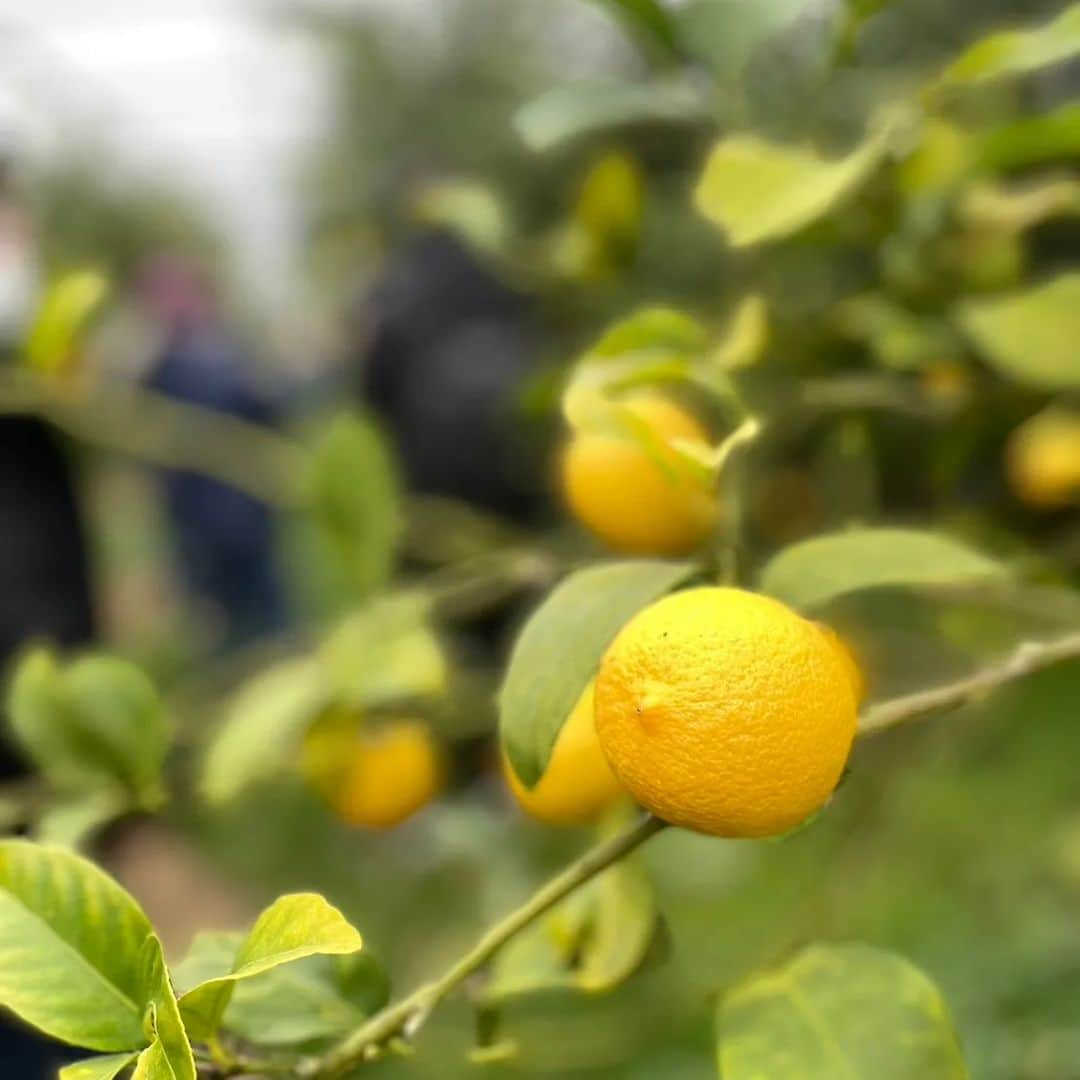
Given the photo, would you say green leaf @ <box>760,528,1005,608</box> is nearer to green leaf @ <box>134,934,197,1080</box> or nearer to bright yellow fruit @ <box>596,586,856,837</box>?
bright yellow fruit @ <box>596,586,856,837</box>

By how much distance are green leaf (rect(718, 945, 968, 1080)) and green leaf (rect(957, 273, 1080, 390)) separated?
0.59ft

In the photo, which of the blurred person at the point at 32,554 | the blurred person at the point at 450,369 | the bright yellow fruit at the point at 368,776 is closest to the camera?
the bright yellow fruit at the point at 368,776

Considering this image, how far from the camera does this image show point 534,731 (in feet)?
0.81

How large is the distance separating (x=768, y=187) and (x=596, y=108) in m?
0.07

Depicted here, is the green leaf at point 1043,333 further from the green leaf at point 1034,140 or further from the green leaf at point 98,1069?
the green leaf at point 98,1069

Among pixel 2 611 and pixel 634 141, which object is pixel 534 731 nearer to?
pixel 2 611

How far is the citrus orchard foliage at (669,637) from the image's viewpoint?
24cm

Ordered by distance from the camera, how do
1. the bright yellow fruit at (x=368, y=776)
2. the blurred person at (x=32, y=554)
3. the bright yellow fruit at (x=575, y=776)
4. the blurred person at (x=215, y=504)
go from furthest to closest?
the blurred person at (x=215, y=504) → the blurred person at (x=32, y=554) → the bright yellow fruit at (x=368, y=776) → the bright yellow fruit at (x=575, y=776)

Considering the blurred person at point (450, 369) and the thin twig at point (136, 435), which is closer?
the thin twig at point (136, 435)

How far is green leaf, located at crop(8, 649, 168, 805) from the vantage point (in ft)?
1.28

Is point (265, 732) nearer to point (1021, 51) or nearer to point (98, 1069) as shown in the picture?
point (98, 1069)

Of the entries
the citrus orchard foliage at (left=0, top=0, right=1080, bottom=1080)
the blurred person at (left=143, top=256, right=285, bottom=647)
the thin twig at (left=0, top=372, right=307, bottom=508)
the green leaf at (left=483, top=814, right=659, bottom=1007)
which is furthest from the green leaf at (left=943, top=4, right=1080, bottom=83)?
the blurred person at (left=143, top=256, right=285, bottom=647)

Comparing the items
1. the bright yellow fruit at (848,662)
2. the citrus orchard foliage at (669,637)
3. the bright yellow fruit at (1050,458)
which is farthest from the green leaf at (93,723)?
the bright yellow fruit at (1050,458)

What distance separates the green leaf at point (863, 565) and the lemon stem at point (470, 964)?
0.07 metres
